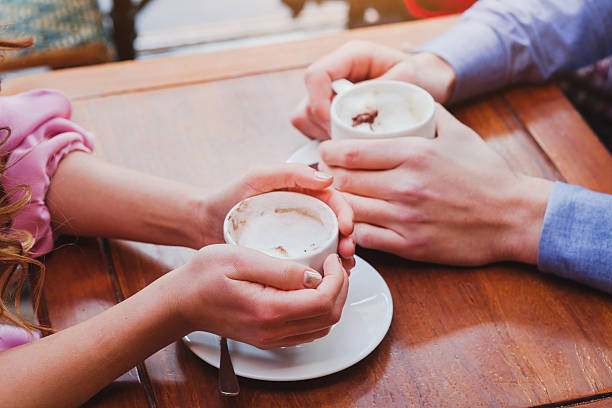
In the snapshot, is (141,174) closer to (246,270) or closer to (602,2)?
(246,270)

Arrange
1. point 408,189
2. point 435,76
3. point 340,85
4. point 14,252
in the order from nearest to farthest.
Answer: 1. point 14,252
2. point 408,189
3. point 340,85
4. point 435,76

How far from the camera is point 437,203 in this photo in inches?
34.9

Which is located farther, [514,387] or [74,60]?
[74,60]

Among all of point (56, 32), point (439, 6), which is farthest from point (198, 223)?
point (439, 6)

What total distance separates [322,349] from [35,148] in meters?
0.51

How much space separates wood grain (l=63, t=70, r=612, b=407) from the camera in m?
0.72

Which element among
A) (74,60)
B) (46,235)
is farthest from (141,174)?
(74,60)

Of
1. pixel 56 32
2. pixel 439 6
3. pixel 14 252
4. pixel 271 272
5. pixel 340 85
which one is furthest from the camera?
pixel 439 6

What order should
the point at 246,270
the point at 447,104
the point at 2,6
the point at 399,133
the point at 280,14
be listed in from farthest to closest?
the point at 280,14, the point at 2,6, the point at 447,104, the point at 399,133, the point at 246,270

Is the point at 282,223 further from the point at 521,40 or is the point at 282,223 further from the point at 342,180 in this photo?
the point at 521,40

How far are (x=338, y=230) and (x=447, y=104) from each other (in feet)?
1.68

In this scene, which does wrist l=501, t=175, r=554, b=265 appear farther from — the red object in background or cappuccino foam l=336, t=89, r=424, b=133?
the red object in background

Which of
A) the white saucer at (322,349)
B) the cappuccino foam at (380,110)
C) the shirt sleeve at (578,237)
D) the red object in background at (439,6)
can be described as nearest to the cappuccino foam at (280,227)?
the white saucer at (322,349)

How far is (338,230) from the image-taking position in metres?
0.75
